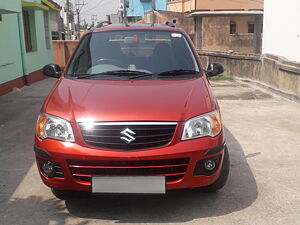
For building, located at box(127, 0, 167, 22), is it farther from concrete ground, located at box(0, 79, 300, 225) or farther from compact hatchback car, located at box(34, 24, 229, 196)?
compact hatchback car, located at box(34, 24, 229, 196)

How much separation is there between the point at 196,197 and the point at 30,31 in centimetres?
1235

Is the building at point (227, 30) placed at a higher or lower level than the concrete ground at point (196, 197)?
higher

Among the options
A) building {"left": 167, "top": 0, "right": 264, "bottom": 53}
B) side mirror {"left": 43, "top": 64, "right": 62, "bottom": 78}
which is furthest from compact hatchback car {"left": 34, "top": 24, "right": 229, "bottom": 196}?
building {"left": 167, "top": 0, "right": 264, "bottom": 53}

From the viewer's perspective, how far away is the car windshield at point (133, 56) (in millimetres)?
4086

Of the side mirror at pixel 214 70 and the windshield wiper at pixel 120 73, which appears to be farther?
the side mirror at pixel 214 70

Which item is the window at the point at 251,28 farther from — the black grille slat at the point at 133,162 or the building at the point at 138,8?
the black grille slat at the point at 133,162

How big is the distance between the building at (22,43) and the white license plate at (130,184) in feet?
22.5

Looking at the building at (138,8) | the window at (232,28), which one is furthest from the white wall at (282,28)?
the building at (138,8)

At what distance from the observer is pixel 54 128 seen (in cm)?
320

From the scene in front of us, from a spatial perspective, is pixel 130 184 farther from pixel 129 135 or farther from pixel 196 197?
pixel 196 197

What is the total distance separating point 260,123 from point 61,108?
4.72 m

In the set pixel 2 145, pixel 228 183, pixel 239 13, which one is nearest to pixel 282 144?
pixel 228 183

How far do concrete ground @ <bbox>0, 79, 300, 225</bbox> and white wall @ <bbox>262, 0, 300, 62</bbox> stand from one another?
514 centimetres

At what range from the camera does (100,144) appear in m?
3.05
